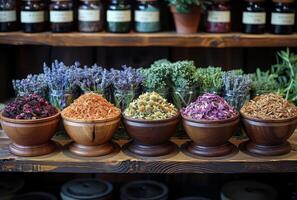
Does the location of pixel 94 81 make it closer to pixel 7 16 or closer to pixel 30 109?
pixel 30 109

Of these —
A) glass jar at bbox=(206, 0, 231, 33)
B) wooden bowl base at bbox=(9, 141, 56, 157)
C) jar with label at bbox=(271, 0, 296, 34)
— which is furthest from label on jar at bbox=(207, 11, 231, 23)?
wooden bowl base at bbox=(9, 141, 56, 157)

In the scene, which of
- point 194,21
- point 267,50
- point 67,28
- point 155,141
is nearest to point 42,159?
point 155,141

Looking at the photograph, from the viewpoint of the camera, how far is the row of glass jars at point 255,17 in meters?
1.57

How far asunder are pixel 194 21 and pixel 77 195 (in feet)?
2.04

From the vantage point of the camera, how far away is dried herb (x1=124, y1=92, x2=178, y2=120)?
3.67ft

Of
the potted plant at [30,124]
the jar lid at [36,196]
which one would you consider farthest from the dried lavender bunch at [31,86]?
the jar lid at [36,196]

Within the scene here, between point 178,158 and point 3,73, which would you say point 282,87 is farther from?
point 3,73

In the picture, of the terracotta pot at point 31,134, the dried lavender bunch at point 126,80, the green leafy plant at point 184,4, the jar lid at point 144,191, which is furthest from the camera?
the green leafy plant at point 184,4

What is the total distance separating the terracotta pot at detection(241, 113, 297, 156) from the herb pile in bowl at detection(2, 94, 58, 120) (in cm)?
42

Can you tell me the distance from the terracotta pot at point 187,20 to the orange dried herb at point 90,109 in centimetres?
50

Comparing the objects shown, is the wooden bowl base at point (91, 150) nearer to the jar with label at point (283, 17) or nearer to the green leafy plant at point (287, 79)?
the green leafy plant at point (287, 79)

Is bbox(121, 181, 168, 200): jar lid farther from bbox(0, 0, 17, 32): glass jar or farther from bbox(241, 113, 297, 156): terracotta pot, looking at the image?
bbox(0, 0, 17, 32): glass jar

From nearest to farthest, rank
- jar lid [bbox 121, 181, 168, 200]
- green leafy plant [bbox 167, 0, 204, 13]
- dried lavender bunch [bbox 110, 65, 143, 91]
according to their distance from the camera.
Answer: dried lavender bunch [bbox 110, 65, 143, 91] < jar lid [bbox 121, 181, 168, 200] < green leafy plant [bbox 167, 0, 204, 13]

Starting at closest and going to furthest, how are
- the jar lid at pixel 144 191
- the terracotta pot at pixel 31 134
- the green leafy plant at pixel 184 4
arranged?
the terracotta pot at pixel 31 134, the jar lid at pixel 144 191, the green leafy plant at pixel 184 4
